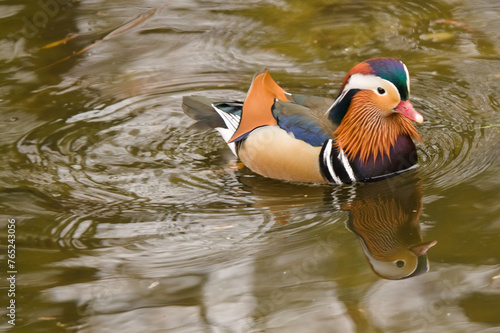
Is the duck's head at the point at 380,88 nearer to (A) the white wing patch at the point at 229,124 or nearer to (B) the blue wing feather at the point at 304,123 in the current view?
(B) the blue wing feather at the point at 304,123

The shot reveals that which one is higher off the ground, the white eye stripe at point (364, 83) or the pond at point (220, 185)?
the white eye stripe at point (364, 83)

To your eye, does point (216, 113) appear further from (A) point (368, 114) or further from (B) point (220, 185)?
(A) point (368, 114)

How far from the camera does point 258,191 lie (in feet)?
17.2

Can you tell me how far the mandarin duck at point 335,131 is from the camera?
203 inches

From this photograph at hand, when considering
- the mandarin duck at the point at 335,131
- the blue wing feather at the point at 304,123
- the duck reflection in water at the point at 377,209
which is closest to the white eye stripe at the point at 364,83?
the mandarin duck at the point at 335,131

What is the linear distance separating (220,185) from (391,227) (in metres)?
1.33

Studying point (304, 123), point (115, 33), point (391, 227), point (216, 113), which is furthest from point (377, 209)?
point (115, 33)

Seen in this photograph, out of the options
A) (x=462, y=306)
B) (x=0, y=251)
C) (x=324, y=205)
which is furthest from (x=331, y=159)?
(x=0, y=251)

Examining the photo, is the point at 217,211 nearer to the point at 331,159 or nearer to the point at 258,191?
the point at 258,191

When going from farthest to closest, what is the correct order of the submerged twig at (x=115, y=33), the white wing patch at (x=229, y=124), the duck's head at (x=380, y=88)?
the submerged twig at (x=115, y=33) → the white wing patch at (x=229, y=124) → the duck's head at (x=380, y=88)

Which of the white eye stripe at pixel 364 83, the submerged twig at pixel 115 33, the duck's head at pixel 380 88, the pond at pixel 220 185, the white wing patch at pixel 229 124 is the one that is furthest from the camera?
the submerged twig at pixel 115 33

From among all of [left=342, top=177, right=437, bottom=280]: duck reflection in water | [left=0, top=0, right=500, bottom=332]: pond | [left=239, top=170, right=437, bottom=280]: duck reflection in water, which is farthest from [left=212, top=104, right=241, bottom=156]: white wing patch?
[left=342, top=177, right=437, bottom=280]: duck reflection in water

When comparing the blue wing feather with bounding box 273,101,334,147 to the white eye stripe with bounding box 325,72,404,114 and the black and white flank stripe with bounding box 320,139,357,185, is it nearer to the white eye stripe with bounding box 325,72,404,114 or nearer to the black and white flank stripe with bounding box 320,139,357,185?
the black and white flank stripe with bounding box 320,139,357,185

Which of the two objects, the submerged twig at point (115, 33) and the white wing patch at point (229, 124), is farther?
the submerged twig at point (115, 33)
